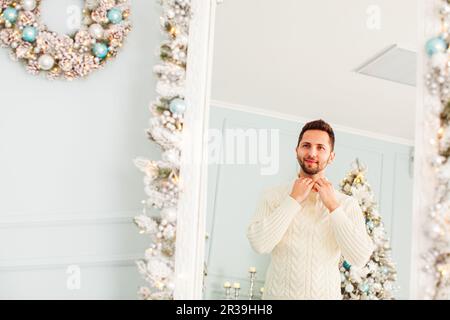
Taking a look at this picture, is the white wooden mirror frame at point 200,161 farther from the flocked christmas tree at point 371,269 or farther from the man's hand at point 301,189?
the man's hand at point 301,189

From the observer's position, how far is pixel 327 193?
1547 millimetres

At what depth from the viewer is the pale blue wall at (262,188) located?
151 cm

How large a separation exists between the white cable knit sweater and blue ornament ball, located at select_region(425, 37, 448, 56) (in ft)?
1.34

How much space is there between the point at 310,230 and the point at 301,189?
100 millimetres

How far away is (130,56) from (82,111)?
0.20 meters

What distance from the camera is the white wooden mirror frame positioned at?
1508mm

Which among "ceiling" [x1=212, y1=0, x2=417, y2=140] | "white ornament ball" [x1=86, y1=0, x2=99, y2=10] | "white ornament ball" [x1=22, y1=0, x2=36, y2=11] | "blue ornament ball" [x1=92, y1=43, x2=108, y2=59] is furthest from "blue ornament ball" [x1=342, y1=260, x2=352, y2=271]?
"white ornament ball" [x1=22, y1=0, x2=36, y2=11]

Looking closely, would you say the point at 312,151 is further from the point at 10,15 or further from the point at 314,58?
the point at 10,15

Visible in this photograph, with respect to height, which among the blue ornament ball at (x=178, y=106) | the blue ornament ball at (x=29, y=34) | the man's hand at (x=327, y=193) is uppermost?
the blue ornament ball at (x=29, y=34)

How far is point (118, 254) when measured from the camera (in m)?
1.69

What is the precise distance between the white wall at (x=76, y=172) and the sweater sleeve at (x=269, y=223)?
324mm

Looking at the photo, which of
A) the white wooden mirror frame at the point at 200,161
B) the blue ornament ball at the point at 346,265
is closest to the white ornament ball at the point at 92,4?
the white wooden mirror frame at the point at 200,161

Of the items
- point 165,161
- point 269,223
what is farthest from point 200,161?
point 269,223
